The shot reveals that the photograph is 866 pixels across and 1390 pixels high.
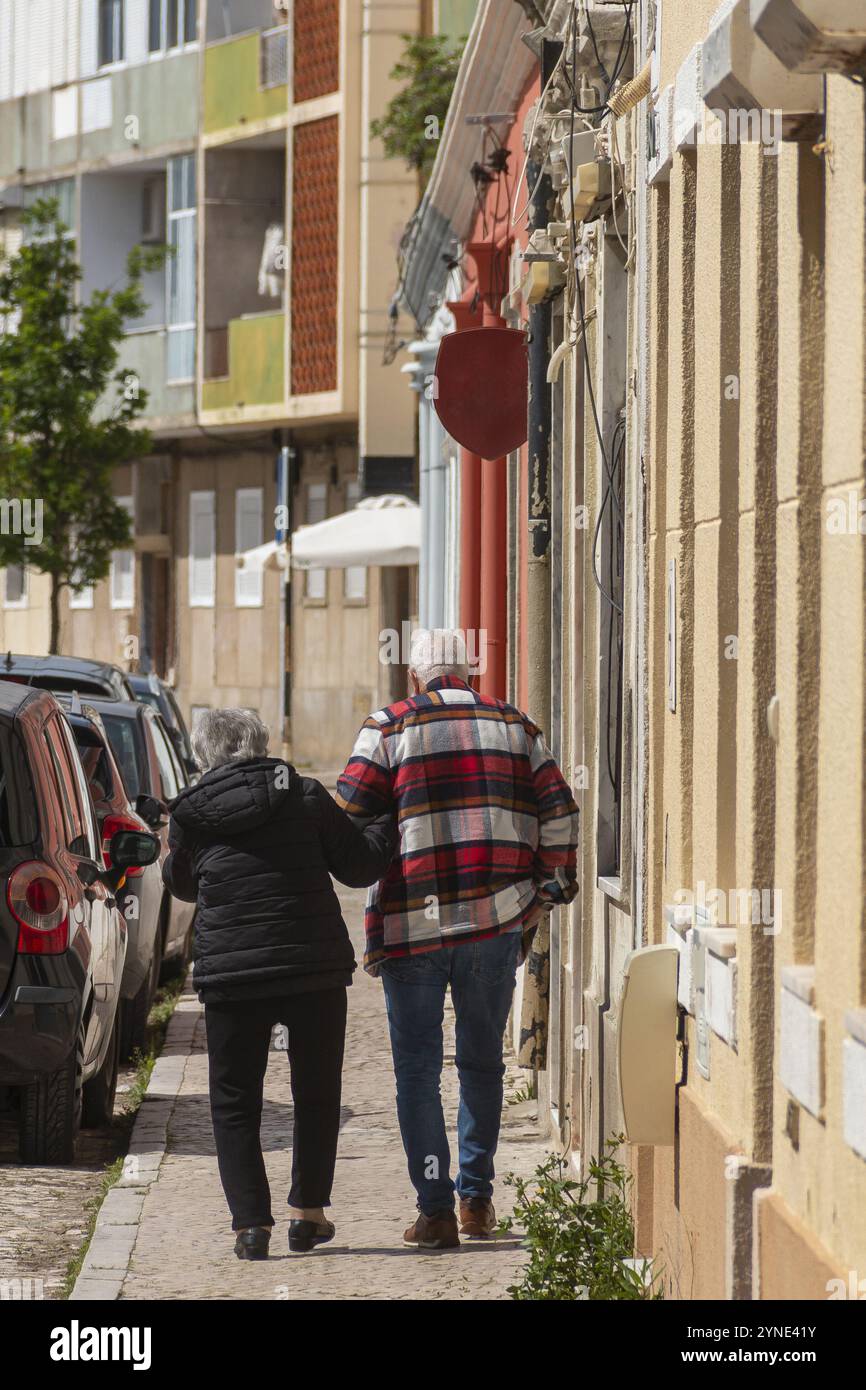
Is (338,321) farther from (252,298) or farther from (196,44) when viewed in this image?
(196,44)

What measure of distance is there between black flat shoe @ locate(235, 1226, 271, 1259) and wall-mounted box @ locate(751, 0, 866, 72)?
4335 mm

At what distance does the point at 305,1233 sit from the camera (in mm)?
7477

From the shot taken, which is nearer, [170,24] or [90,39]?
[170,24]

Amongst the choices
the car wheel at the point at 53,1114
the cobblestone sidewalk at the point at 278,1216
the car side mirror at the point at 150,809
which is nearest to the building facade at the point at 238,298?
the car side mirror at the point at 150,809

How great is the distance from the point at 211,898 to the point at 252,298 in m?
28.9

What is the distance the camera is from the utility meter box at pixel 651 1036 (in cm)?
616

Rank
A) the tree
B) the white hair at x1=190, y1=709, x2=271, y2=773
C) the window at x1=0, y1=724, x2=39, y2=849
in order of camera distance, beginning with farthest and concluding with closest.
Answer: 1. the tree
2. the window at x1=0, y1=724, x2=39, y2=849
3. the white hair at x1=190, y1=709, x2=271, y2=773

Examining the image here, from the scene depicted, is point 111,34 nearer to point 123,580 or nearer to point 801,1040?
point 123,580

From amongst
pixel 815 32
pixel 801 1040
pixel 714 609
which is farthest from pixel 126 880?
pixel 815 32

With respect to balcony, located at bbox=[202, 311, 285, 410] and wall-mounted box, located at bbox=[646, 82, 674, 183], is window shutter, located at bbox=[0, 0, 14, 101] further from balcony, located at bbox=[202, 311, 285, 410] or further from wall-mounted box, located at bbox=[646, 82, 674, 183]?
wall-mounted box, located at bbox=[646, 82, 674, 183]

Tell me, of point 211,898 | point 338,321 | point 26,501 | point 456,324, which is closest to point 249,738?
point 211,898

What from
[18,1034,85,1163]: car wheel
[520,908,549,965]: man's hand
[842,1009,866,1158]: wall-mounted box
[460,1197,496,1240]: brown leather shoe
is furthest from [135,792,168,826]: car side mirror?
[842,1009,866,1158]: wall-mounted box

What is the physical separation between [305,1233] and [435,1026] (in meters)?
0.76

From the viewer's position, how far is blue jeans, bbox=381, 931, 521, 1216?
756cm
